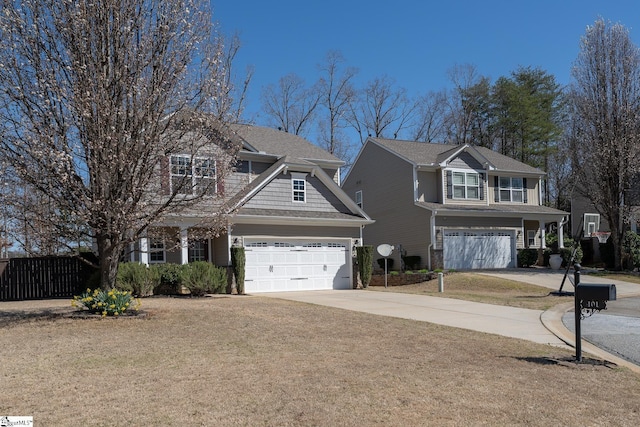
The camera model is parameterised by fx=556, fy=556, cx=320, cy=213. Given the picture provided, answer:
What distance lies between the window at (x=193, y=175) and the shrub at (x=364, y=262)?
1208cm

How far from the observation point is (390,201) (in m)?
32.5

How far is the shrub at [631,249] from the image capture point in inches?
1228

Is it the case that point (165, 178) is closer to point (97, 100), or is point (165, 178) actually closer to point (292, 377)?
point (97, 100)

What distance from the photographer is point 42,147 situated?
1092 cm

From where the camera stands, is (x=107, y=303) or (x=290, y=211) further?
(x=290, y=211)

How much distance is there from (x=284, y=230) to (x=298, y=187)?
2.14m

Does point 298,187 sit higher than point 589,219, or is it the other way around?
point 298,187

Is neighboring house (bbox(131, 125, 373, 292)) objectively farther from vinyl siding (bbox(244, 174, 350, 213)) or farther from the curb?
the curb

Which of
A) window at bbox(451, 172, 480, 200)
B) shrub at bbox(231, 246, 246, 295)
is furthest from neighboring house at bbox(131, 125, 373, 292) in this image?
window at bbox(451, 172, 480, 200)

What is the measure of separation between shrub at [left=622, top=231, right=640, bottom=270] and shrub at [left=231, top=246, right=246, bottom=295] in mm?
23015

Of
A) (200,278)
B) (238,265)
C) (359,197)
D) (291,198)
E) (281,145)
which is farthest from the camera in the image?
(359,197)

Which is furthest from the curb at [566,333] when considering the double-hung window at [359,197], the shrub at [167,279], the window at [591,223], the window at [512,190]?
the window at [591,223]

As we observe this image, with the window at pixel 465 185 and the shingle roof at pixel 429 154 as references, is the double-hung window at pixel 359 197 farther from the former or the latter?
the window at pixel 465 185

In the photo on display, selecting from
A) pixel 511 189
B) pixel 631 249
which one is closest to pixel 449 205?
pixel 511 189
